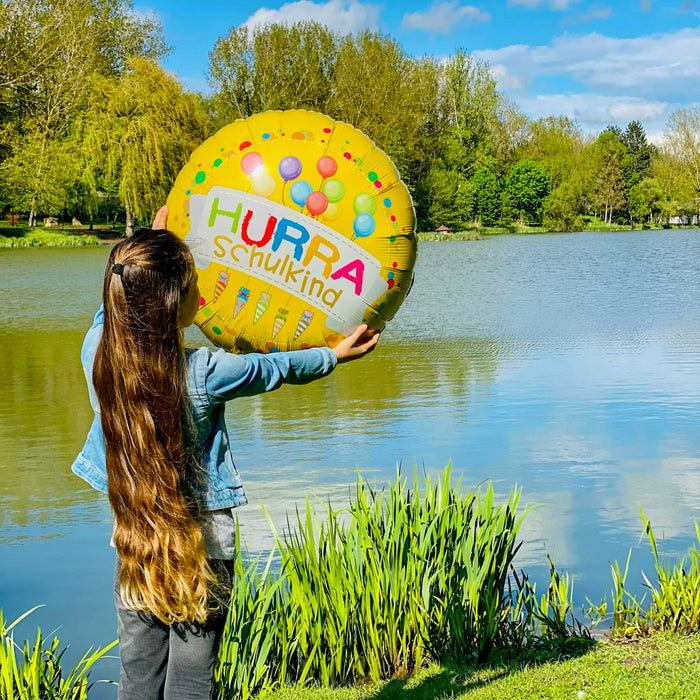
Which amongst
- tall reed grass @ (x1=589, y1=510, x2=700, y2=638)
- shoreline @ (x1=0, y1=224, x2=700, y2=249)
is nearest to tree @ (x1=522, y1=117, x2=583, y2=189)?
shoreline @ (x1=0, y1=224, x2=700, y2=249)

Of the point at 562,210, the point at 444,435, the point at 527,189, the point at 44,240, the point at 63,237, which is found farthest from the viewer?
the point at 562,210

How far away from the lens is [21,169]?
3847 centimetres

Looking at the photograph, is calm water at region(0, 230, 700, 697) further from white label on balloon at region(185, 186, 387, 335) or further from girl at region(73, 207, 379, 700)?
white label on balloon at region(185, 186, 387, 335)

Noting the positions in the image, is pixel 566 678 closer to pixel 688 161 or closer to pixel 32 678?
pixel 32 678

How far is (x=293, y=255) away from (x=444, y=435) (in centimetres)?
451

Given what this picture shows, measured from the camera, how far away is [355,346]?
266 cm

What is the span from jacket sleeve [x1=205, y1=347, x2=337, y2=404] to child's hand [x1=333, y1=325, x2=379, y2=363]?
199 millimetres

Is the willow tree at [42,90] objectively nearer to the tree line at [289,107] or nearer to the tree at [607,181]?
the tree line at [289,107]

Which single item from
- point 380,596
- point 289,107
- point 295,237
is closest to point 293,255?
point 295,237

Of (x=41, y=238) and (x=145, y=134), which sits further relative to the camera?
(x=41, y=238)

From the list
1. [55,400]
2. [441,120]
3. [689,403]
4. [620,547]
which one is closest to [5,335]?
[55,400]

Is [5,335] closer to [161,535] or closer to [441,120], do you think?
[161,535]

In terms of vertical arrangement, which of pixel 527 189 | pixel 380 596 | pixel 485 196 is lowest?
pixel 380 596

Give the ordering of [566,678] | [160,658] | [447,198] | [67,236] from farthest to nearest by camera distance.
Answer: [447,198] < [67,236] < [566,678] < [160,658]
